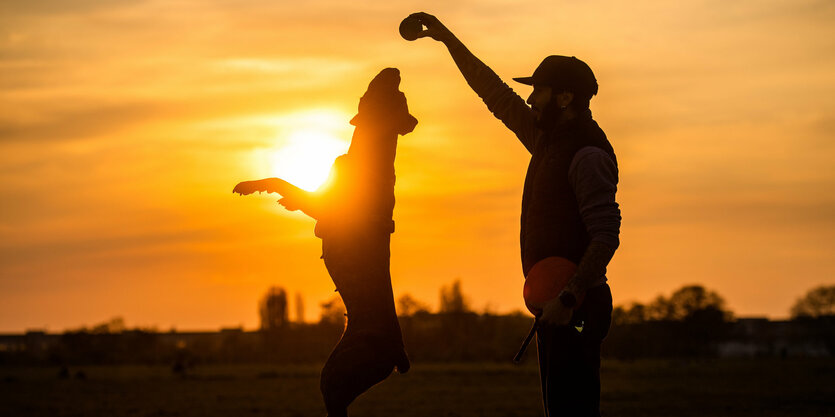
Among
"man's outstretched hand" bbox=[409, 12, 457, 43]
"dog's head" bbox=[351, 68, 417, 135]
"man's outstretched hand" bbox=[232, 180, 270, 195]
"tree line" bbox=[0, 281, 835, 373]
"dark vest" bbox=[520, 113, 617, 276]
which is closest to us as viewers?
"dark vest" bbox=[520, 113, 617, 276]

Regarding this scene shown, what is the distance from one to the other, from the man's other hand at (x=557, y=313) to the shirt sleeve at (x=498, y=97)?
1907mm

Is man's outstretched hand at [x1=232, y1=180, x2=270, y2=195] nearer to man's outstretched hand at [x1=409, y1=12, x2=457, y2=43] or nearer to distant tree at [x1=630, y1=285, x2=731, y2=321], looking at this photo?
man's outstretched hand at [x1=409, y1=12, x2=457, y2=43]

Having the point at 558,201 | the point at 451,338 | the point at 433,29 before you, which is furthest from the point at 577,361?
the point at 451,338

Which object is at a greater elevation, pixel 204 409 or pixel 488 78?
pixel 488 78

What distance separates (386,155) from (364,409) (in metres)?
31.5

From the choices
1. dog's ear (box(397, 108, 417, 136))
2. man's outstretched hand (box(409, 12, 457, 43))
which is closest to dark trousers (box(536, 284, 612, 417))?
dog's ear (box(397, 108, 417, 136))

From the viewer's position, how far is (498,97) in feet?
32.5

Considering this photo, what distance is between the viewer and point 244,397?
49.5 meters

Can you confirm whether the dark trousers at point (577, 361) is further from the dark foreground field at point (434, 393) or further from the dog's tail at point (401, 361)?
the dark foreground field at point (434, 393)

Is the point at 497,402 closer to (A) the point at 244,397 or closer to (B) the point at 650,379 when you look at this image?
(A) the point at 244,397

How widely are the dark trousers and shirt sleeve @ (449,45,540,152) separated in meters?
1.73

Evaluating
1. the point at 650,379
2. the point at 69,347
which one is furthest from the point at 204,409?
the point at 69,347

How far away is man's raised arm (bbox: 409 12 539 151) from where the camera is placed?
9.68 metres

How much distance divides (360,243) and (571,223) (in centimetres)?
171
